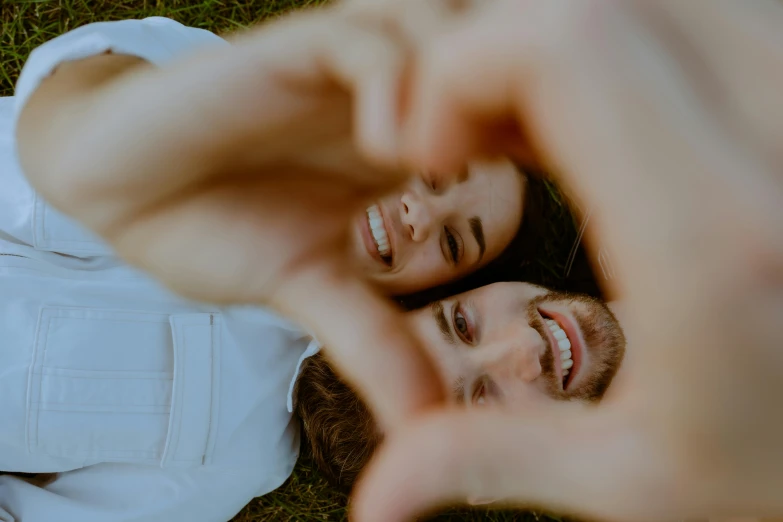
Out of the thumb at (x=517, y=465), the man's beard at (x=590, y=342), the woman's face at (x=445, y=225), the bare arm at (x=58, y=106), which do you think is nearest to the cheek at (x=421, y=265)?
the woman's face at (x=445, y=225)

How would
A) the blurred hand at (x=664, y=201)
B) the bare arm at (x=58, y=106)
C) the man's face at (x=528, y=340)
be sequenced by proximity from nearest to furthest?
the blurred hand at (x=664, y=201), the bare arm at (x=58, y=106), the man's face at (x=528, y=340)

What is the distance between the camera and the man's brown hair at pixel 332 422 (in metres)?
0.62

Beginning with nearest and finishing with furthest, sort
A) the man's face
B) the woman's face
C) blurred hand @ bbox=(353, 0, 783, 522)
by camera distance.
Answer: blurred hand @ bbox=(353, 0, 783, 522), the man's face, the woman's face

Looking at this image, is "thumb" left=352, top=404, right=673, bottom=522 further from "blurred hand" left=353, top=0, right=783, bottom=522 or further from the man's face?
the man's face

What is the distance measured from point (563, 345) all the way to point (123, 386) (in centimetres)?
47

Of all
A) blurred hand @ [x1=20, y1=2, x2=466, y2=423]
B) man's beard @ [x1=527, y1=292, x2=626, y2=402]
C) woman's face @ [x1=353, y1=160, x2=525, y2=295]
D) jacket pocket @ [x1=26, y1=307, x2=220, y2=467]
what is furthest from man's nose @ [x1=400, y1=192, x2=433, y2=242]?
blurred hand @ [x1=20, y1=2, x2=466, y2=423]

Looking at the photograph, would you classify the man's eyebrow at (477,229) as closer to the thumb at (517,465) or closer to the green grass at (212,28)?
the green grass at (212,28)

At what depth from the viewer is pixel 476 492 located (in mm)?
169

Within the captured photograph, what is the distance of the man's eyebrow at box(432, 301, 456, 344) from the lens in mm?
543

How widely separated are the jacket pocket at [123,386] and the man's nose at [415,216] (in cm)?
25

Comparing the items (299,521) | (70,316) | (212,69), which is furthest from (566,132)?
(299,521)

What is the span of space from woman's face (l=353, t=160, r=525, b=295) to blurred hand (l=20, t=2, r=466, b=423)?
37 centimetres

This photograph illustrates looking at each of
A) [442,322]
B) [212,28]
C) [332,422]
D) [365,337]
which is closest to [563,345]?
[442,322]

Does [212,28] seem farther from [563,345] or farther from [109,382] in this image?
[563,345]
